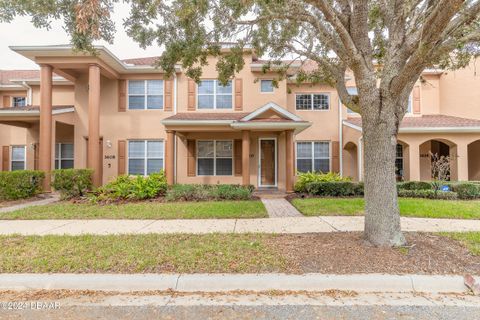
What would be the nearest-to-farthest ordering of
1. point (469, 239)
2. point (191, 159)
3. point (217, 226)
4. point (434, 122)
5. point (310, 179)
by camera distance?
point (469, 239) → point (217, 226) → point (310, 179) → point (434, 122) → point (191, 159)

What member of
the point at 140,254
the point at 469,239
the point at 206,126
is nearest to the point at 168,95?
the point at 206,126

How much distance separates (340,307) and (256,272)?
48.3 inches

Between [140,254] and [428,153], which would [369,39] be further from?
[428,153]

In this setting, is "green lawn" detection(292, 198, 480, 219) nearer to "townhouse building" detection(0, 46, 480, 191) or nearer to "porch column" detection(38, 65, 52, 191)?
"townhouse building" detection(0, 46, 480, 191)

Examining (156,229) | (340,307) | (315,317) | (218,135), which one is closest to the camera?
(315,317)

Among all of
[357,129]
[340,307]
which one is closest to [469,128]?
[357,129]

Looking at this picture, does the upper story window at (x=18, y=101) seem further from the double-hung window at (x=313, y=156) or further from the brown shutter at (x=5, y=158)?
the double-hung window at (x=313, y=156)

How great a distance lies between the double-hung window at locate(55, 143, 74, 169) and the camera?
48.3ft


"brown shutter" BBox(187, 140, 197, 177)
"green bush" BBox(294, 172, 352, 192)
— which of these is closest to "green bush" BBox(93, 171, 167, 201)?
"brown shutter" BBox(187, 140, 197, 177)

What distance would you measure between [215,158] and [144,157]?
3.67m

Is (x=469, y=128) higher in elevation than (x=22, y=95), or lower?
lower

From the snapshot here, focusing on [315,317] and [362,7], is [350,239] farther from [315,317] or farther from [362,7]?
[362,7]

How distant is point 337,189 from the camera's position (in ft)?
37.0

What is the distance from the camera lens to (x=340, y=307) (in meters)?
3.31
